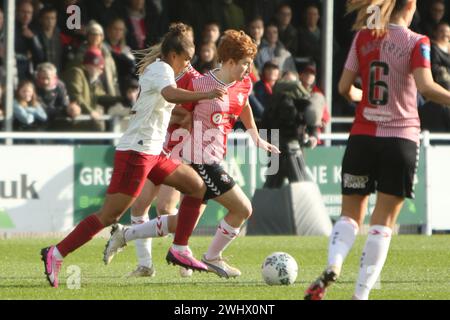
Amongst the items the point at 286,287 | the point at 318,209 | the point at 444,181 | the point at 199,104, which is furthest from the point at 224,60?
the point at 444,181

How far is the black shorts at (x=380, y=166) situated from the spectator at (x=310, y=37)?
1228cm

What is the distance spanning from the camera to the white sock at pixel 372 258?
25.9 ft

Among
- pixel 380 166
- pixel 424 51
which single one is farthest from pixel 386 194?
pixel 424 51

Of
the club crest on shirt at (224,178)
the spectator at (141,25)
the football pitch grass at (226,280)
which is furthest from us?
the spectator at (141,25)

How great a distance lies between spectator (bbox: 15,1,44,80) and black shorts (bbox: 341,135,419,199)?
10709 millimetres

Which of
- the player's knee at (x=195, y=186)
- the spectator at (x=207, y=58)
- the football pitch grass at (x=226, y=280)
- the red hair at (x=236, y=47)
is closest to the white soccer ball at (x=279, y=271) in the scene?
the football pitch grass at (x=226, y=280)

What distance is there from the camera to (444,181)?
677 inches

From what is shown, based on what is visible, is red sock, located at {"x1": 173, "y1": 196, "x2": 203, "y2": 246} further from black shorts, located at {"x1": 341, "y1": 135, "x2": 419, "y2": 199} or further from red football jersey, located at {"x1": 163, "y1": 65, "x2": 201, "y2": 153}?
black shorts, located at {"x1": 341, "y1": 135, "x2": 419, "y2": 199}

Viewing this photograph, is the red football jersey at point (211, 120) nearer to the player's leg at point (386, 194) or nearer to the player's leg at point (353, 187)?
the player's leg at point (353, 187)

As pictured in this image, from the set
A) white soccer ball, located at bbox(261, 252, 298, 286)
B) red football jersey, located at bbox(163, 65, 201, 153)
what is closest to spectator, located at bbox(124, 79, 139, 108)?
red football jersey, located at bbox(163, 65, 201, 153)

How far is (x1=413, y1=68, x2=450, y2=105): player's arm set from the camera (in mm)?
7785

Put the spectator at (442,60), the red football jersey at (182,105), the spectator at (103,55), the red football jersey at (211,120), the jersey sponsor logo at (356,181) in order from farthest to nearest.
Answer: the spectator at (442,60) < the spectator at (103,55) < the red football jersey at (182,105) < the red football jersey at (211,120) < the jersey sponsor logo at (356,181)

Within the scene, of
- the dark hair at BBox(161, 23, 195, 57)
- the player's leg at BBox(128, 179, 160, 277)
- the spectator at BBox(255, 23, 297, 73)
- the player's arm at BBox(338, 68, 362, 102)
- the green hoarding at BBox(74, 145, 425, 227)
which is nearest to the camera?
the player's arm at BBox(338, 68, 362, 102)

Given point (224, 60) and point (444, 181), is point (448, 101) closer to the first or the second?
point (224, 60)
